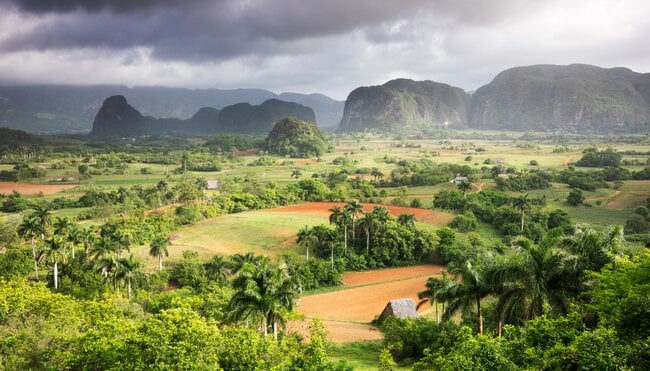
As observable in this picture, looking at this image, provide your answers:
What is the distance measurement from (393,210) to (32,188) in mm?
85414

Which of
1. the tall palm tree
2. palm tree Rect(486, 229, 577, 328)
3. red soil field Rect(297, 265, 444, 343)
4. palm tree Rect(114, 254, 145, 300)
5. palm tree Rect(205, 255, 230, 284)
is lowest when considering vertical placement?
red soil field Rect(297, 265, 444, 343)

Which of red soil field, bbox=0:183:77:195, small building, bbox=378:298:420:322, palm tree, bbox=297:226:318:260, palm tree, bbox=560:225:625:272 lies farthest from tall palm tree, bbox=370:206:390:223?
red soil field, bbox=0:183:77:195

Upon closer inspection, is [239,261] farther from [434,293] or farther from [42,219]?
[42,219]

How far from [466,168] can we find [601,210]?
4067 centimetres

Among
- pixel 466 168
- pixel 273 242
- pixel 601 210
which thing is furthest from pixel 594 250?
pixel 466 168

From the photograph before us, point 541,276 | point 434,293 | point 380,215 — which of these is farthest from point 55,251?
point 541,276

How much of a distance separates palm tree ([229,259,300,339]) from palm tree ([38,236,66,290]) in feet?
87.0

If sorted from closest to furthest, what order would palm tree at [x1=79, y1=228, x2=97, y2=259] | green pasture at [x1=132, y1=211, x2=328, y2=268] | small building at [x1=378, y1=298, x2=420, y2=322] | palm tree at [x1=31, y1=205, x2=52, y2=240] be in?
1. small building at [x1=378, y1=298, x2=420, y2=322]
2. palm tree at [x1=79, y1=228, x2=97, y2=259]
3. palm tree at [x1=31, y1=205, x2=52, y2=240]
4. green pasture at [x1=132, y1=211, x2=328, y2=268]

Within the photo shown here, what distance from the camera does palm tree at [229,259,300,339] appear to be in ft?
82.9

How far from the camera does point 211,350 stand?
1795 cm

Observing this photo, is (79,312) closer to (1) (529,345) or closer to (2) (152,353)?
(2) (152,353)

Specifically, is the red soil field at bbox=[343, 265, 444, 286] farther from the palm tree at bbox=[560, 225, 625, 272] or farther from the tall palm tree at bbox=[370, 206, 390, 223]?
the palm tree at bbox=[560, 225, 625, 272]

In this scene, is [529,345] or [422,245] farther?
[422,245]

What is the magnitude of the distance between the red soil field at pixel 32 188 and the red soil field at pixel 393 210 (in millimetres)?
58248
